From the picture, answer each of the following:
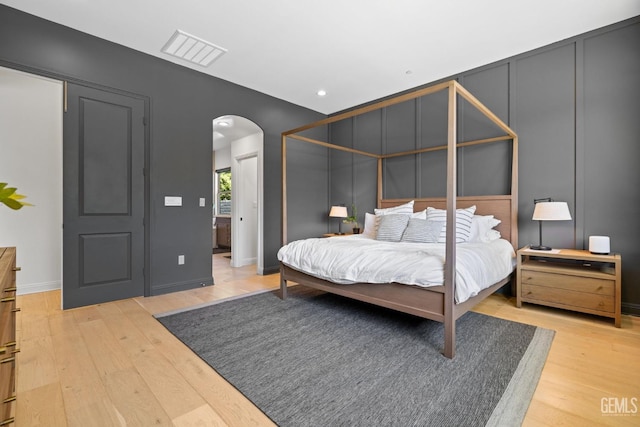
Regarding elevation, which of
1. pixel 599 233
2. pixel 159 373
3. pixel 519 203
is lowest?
pixel 159 373

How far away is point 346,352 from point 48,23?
13.6ft

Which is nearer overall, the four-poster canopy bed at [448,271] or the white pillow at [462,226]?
the four-poster canopy bed at [448,271]

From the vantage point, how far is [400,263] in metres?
2.35

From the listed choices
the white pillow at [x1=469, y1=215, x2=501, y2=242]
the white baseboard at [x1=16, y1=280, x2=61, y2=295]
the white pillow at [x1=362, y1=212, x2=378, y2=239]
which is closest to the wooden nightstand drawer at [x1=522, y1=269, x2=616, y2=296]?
the white pillow at [x1=469, y1=215, x2=501, y2=242]

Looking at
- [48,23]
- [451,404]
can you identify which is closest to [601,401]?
[451,404]

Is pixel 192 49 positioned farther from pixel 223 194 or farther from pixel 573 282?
pixel 223 194

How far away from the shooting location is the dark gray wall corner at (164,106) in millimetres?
2881

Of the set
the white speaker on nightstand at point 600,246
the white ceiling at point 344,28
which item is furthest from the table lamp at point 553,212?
the white ceiling at point 344,28

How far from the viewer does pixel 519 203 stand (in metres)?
3.52

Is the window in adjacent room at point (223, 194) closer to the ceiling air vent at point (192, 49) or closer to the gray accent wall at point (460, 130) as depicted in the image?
the gray accent wall at point (460, 130)

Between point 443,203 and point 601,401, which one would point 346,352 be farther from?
point 443,203

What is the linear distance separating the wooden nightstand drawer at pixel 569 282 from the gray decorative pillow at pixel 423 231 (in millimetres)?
920

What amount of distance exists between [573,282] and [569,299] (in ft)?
0.55

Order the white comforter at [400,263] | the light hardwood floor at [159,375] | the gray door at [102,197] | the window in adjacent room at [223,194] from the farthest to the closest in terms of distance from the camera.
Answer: the window in adjacent room at [223,194]
the gray door at [102,197]
the white comforter at [400,263]
the light hardwood floor at [159,375]
